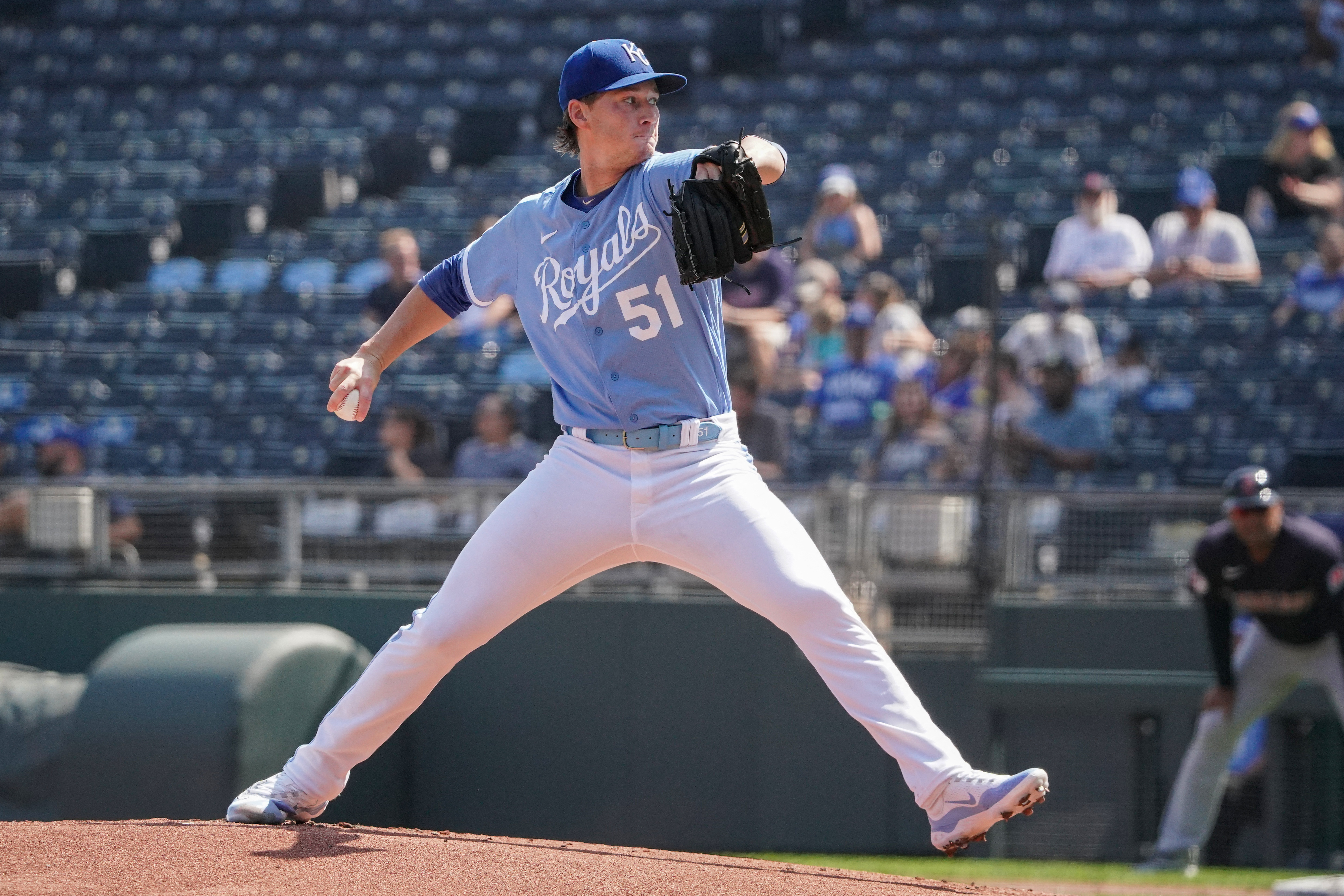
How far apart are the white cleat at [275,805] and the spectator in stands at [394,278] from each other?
580 centimetres

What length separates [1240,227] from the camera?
8844mm

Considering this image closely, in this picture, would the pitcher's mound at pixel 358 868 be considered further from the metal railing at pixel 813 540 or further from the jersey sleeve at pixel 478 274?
the metal railing at pixel 813 540

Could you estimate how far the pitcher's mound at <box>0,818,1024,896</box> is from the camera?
3.38 metres

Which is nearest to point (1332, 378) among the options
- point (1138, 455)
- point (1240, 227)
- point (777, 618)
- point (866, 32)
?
point (1138, 455)

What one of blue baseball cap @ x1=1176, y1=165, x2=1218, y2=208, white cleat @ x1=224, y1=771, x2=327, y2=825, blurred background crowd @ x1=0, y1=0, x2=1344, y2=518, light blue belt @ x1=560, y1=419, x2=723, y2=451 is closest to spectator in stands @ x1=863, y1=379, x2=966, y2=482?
blurred background crowd @ x1=0, y1=0, x2=1344, y2=518

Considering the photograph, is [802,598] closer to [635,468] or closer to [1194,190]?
[635,468]

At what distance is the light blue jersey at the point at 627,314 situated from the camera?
11.8 ft

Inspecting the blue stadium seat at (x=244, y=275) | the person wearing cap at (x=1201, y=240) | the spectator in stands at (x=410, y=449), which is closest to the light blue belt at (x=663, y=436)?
the spectator in stands at (x=410, y=449)

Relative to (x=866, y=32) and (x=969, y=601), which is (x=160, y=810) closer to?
(x=969, y=601)

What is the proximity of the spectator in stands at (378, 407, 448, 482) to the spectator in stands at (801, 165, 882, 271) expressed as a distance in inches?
106

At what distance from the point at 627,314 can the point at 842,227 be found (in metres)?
6.26

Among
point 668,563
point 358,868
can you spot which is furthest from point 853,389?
point 358,868

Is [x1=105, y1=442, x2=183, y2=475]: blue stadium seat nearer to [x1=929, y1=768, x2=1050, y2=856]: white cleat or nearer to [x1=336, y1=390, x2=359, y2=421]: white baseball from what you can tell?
[x1=336, y1=390, x2=359, y2=421]: white baseball

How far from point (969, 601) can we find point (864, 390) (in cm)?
129
